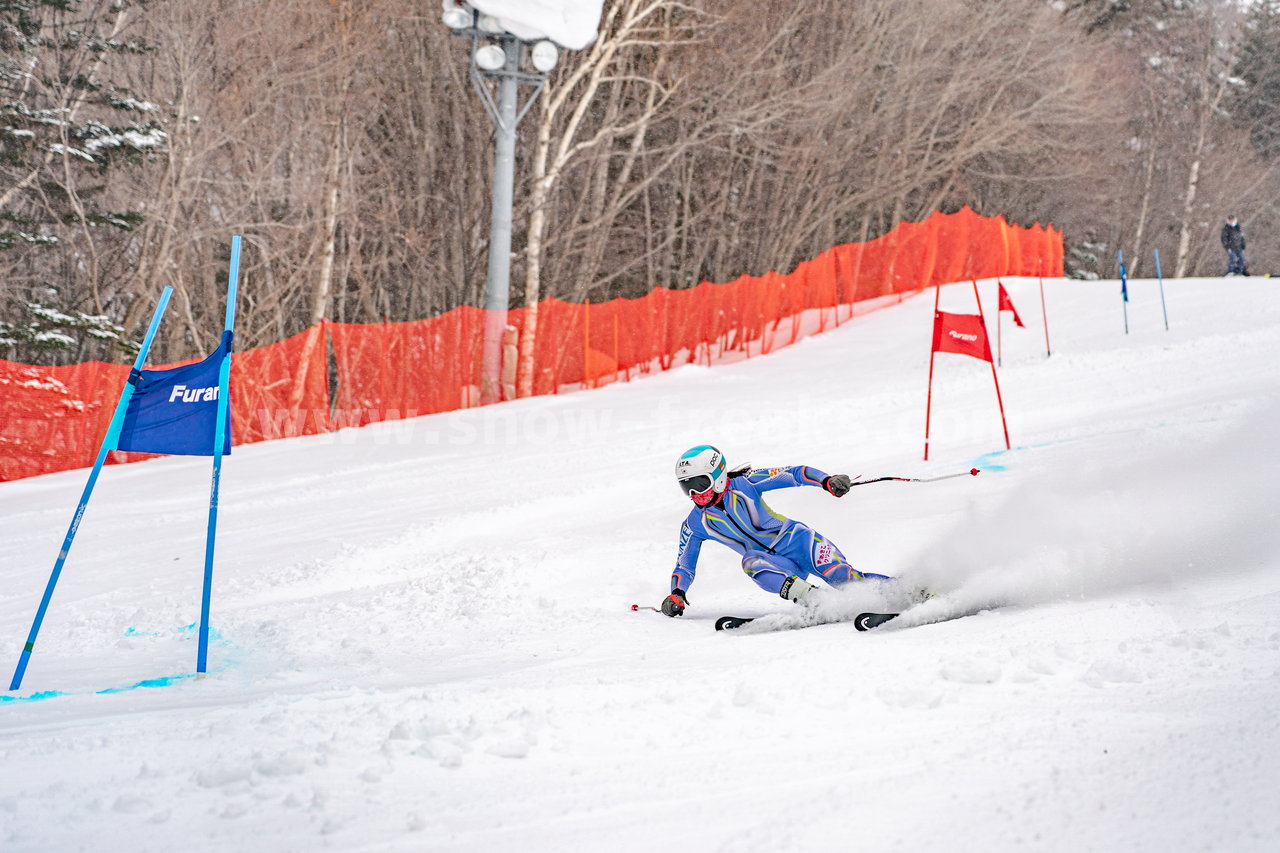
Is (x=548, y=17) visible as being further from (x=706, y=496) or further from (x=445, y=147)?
(x=706, y=496)

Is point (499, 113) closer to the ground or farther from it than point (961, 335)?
farther from it

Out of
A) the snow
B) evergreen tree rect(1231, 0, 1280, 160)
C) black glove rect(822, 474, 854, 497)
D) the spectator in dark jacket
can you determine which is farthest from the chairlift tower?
evergreen tree rect(1231, 0, 1280, 160)

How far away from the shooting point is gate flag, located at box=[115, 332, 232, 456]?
18.8 feet

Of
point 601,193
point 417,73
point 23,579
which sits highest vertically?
point 417,73

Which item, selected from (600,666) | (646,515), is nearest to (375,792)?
(600,666)

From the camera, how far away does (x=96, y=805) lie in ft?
11.9

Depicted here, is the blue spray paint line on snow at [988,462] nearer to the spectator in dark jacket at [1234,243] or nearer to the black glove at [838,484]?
the black glove at [838,484]

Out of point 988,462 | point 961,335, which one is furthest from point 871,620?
point 961,335

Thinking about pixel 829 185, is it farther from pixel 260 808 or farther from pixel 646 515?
pixel 260 808

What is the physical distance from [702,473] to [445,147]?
18759 millimetres

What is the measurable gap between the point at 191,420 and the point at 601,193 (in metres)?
18.6

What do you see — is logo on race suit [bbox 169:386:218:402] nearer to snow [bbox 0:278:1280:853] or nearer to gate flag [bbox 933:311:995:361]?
A: snow [bbox 0:278:1280:853]

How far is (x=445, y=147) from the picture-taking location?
2386 centimetres

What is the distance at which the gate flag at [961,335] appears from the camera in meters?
10.9
